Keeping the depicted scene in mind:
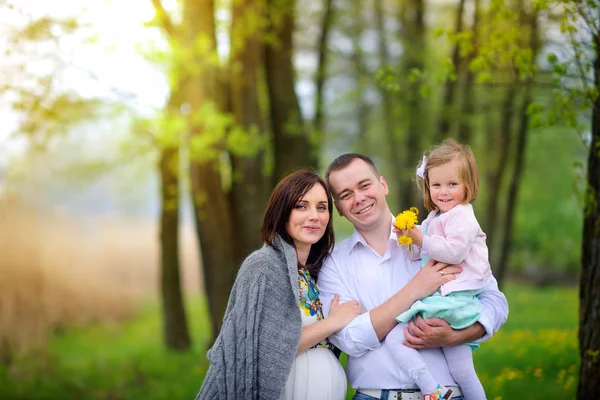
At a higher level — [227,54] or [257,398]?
[227,54]

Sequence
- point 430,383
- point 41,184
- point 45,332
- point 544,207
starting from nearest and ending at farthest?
point 430,383 → point 45,332 → point 41,184 → point 544,207

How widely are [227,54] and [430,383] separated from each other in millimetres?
6872

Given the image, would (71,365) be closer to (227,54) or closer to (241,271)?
(227,54)

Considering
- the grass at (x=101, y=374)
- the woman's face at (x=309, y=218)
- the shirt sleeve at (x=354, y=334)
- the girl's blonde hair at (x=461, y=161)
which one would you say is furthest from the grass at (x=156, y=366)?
the woman's face at (x=309, y=218)

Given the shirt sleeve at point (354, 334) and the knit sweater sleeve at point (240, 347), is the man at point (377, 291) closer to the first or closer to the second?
the shirt sleeve at point (354, 334)

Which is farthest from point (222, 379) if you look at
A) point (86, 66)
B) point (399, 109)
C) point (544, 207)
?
point (544, 207)

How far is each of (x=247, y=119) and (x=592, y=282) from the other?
489cm

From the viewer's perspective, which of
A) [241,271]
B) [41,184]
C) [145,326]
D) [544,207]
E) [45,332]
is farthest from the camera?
[544,207]

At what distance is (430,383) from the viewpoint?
323 centimetres

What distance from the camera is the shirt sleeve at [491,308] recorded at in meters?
3.34

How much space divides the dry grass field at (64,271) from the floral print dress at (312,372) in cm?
Answer: 798

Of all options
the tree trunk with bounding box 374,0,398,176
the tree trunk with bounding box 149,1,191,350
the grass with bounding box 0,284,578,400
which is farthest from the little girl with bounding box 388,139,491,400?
the tree trunk with bounding box 374,0,398,176

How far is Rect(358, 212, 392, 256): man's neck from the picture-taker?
11.8 ft

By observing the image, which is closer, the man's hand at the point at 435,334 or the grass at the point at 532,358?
the man's hand at the point at 435,334
